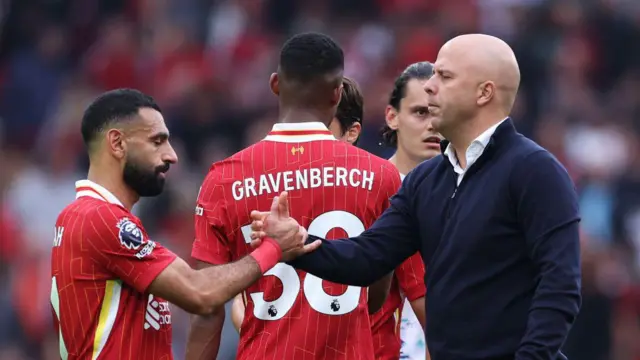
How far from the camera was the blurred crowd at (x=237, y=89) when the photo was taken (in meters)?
12.0

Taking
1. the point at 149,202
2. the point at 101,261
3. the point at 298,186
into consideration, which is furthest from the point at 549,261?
the point at 149,202

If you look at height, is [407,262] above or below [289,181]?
below

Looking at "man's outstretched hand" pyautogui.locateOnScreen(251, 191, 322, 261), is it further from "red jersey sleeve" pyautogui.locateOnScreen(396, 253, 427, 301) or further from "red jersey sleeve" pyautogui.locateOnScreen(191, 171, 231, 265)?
"red jersey sleeve" pyautogui.locateOnScreen(396, 253, 427, 301)

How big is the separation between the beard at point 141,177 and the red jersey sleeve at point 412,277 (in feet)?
3.87

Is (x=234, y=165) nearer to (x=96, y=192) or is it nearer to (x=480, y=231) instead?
(x=96, y=192)

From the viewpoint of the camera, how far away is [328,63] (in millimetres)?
5621

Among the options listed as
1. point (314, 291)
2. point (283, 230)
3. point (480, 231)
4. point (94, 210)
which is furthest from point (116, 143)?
point (480, 231)

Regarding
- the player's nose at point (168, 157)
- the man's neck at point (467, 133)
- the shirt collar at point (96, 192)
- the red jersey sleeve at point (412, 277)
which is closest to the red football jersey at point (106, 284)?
the shirt collar at point (96, 192)

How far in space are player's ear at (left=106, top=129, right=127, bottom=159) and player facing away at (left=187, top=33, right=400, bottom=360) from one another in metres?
0.54

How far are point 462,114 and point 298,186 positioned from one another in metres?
0.76

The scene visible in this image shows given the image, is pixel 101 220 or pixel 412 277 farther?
pixel 412 277

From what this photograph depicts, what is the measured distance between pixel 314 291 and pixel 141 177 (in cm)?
100

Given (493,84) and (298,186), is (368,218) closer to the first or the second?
(298,186)

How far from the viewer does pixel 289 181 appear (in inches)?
215
